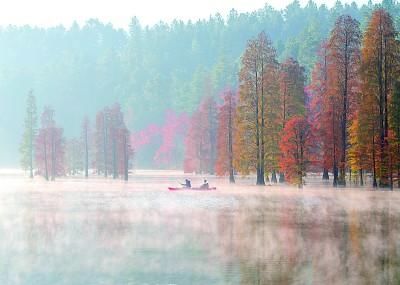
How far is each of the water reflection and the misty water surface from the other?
1.1 inches

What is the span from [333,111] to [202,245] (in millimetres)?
41676

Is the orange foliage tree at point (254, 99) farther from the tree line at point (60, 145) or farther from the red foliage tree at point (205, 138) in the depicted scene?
the red foliage tree at point (205, 138)

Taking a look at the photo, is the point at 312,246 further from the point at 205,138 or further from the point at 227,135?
the point at 205,138

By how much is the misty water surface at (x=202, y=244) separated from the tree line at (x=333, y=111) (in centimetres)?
1791

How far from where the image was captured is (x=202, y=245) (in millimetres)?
22750

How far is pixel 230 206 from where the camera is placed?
39.5 m

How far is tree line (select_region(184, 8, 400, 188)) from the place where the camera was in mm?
56188

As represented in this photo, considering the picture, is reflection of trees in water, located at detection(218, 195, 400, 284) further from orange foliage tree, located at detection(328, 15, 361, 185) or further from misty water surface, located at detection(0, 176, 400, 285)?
orange foliage tree, located at detection(328, 15, 361, 185)

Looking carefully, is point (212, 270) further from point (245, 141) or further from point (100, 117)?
point (100, 117)

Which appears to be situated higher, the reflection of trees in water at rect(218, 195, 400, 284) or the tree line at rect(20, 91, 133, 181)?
the tree line at rect(20, 91, 133, 181)

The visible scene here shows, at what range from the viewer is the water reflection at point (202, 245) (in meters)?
17.6

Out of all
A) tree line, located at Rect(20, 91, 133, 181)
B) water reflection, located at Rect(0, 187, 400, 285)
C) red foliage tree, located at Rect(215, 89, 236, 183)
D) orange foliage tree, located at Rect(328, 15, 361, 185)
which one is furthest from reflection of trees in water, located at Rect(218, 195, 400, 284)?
tree line, located at Rect(20, 91, 133, 181)

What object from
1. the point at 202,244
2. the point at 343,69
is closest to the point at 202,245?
the point at 202,244

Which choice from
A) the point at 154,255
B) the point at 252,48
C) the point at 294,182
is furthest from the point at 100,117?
the point at 154,255
